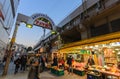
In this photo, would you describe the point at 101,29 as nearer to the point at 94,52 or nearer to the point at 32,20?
the point at 94,52

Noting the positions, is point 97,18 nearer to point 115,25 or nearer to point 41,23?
point 115,25

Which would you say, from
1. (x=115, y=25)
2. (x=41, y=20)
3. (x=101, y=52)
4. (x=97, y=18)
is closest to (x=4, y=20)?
(x=41, y=20)

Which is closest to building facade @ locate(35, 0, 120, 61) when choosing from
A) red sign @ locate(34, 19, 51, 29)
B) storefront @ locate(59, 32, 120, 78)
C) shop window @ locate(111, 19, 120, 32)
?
shop window @ locate(111, 19, 120, 32)

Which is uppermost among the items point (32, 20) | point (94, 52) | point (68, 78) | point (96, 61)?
point (32, 20)

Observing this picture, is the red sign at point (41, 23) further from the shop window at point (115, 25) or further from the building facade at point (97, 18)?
the shop window at point (115, 25)

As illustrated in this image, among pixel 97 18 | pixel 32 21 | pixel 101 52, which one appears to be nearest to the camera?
pixel 97 18

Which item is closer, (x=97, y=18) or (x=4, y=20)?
(x=97, y=18)

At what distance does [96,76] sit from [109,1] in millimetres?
6707

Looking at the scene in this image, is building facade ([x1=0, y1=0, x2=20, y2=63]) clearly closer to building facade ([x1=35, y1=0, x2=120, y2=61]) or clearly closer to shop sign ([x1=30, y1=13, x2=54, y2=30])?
shop sign ([x1=30, y1=13, x2=54, y2=30])

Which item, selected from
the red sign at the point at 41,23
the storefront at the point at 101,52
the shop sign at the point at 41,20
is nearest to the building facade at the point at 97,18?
the storefront at the point at 101,52

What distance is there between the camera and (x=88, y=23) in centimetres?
1062

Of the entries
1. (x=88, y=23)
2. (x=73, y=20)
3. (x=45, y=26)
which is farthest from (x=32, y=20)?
(x=88, y=23)

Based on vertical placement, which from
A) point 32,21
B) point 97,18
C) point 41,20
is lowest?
point 97,18

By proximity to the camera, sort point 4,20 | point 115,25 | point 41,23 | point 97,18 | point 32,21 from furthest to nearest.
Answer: point 4,20 → point 41,23 → point 32,21 → point 97,18 → point 115,25
